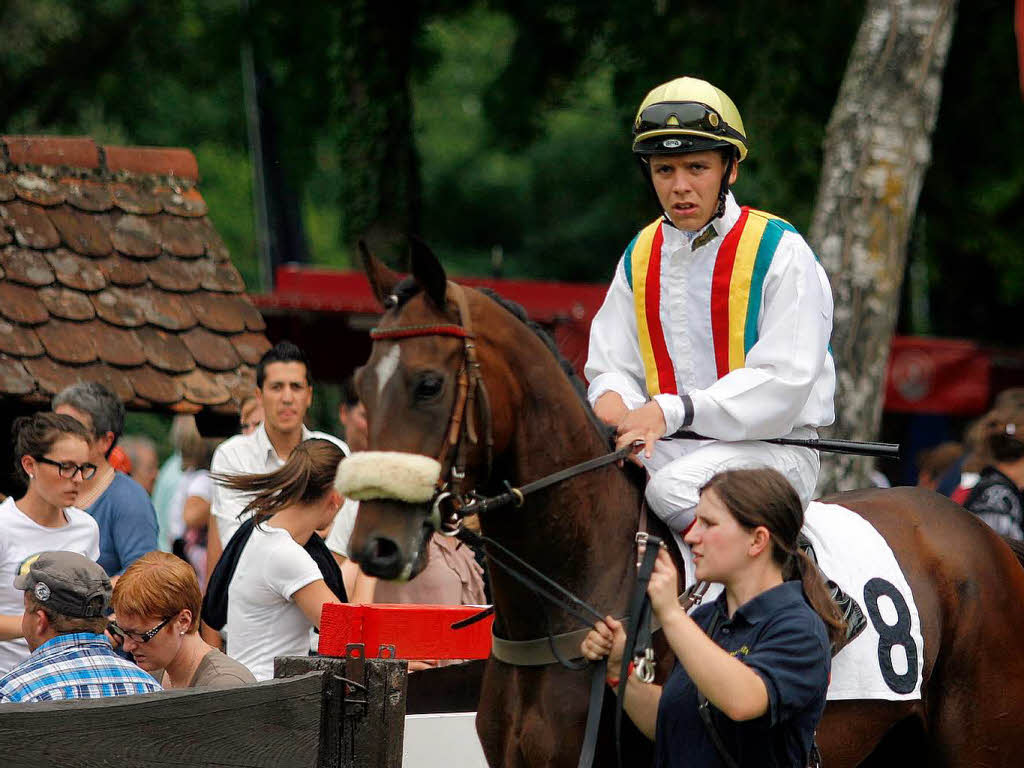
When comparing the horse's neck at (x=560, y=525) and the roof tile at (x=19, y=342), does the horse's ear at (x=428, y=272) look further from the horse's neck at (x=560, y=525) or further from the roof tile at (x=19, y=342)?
the roof tile at (x=19, y=342)

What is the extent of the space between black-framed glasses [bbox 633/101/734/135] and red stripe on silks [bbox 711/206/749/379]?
32cm

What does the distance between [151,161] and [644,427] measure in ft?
14.9

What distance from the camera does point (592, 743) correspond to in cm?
381

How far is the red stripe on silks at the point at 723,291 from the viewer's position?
4457 millimetres

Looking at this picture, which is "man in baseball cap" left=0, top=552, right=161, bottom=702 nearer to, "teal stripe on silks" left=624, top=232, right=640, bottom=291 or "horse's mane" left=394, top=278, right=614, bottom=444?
"horse's mane" left=394, top=278, right=614, bottom=444

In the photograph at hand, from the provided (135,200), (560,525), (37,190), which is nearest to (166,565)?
(560,525)

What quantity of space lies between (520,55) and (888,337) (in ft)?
20.5

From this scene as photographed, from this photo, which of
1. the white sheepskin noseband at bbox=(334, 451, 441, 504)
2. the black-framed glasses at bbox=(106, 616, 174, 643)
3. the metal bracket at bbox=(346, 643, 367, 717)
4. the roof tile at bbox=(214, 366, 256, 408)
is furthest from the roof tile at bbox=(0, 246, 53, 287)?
the white sheepskin noseband at bbox=(334, 451, 441, 504)

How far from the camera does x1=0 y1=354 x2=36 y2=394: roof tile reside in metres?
6.60

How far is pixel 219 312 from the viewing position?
752 centimetres

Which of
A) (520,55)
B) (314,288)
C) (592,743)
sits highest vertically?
(520,55)

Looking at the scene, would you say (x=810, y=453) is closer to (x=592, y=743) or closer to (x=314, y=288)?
(x=592, y=743)

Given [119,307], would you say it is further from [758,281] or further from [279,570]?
[758,281]

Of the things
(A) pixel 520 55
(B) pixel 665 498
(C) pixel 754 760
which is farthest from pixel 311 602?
(A) pixel 520 55
